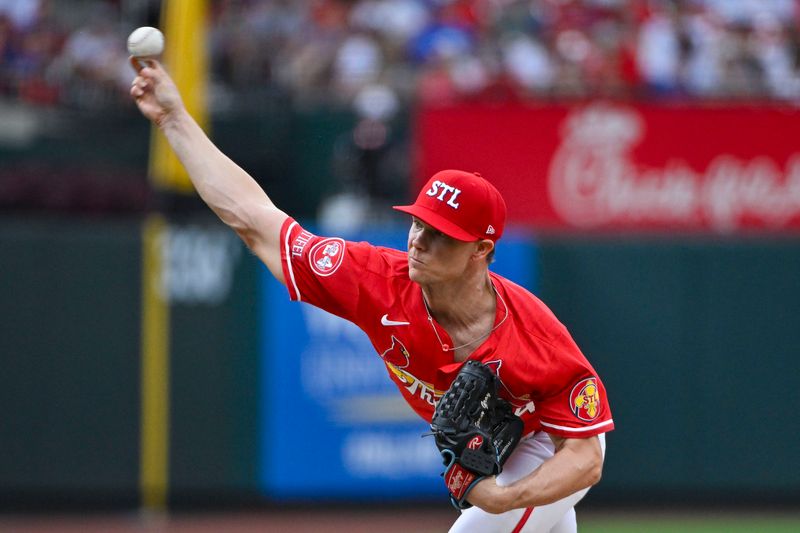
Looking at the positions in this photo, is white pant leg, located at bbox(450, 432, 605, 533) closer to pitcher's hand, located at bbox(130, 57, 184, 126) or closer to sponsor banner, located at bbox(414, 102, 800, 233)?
pitcher's hand, located at bbox(130, 57, 184, 126)

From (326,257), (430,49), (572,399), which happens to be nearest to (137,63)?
(326,257)

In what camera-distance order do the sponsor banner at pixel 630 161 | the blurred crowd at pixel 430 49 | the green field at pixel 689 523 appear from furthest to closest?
the blurred crowd at pixel 430 49 → the sponsor banner at pixel 630 161 → the green field at pixel 689 523

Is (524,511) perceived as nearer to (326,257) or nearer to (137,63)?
(326,257)

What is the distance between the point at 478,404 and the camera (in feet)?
15.1

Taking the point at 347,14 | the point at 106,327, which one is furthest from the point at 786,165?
the point at 106,327

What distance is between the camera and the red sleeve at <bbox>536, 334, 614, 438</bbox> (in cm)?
476

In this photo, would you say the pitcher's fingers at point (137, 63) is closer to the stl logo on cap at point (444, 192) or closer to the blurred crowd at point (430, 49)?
the stl logo on cap at point (444, 192)

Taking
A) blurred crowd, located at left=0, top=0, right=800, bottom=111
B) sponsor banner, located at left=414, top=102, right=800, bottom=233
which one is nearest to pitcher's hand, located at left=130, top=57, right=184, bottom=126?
sponsor banner, located at left=414, top=102, right=800, bottom=233

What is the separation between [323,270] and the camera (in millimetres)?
4852

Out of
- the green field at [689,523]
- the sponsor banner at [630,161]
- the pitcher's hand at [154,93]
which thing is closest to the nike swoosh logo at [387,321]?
the pitcher's hand at [154,93]

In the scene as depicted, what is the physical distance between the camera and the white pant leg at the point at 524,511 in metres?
5.07

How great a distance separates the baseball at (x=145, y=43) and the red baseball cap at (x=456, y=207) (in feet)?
3.53

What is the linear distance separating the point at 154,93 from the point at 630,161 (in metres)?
7.48

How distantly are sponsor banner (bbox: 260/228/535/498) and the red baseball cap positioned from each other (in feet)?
17.1
